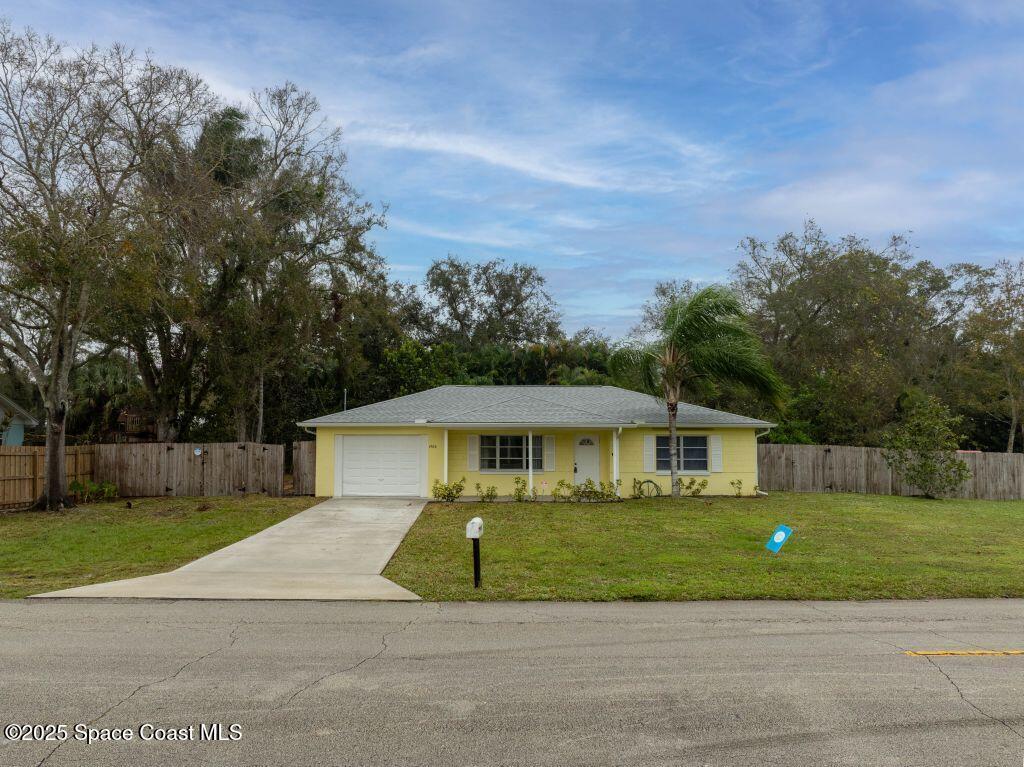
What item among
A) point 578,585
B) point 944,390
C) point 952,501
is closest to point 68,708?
point 578,585

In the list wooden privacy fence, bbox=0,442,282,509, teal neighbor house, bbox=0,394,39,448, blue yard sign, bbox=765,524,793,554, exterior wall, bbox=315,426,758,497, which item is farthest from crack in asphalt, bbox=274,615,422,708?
teal neighbor house, bbox=0,394,39,448

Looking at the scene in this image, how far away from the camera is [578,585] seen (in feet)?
31.3

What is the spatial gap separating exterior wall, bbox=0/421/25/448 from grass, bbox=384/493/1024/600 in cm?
2233

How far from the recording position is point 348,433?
67.6 ft

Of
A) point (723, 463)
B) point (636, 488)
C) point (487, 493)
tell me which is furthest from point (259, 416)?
point (723, 463)

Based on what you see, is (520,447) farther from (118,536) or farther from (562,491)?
(118,536)

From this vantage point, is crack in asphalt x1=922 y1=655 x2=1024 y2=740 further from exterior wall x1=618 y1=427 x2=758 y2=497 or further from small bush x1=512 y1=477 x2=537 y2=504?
exterior wall x1=618 y1=427 x2=758 y2=497

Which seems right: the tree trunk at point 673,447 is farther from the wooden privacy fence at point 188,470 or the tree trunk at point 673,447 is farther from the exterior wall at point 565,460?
the wooden privacy fence at point 188,470

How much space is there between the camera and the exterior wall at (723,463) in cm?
2127

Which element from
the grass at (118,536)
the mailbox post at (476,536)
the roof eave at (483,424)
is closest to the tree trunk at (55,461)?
the grass at (118,536)

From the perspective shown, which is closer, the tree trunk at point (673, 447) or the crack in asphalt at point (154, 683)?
the crack in asphalt at point (154, 683)

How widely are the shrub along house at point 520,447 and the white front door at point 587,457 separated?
3 cm

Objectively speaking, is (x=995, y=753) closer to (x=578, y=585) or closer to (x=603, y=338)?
(x=578, y=585)

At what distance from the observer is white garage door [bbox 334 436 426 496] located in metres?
20.4
